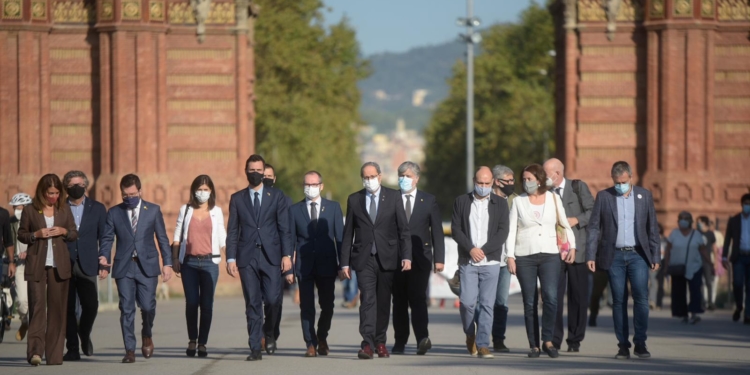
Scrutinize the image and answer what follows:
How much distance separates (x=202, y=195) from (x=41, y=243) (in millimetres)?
1910

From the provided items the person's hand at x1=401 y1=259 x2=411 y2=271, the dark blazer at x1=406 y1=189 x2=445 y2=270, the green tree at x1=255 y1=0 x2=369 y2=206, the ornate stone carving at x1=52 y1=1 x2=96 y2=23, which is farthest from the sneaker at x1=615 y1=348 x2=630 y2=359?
the green tree at x1=255 y1=0 x2=369 y2=206

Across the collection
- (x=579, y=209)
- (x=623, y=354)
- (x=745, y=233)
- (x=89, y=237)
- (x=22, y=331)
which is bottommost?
(x=22, y=331)

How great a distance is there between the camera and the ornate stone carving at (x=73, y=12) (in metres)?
36.2

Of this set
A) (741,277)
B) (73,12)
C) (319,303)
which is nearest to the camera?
(319,303)

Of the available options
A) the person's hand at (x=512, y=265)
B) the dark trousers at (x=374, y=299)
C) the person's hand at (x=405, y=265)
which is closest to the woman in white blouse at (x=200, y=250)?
the dark trousers at (x=374, y=299)

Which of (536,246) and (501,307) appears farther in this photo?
(501,307)

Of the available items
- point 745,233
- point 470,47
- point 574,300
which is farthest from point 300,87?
point 574,300

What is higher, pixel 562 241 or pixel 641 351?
pixel 562 241

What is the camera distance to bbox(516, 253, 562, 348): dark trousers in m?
18.1

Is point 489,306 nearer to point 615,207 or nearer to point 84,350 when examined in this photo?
point 615,207

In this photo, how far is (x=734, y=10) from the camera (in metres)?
36.0

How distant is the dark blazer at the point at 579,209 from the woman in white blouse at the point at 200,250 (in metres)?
4.05

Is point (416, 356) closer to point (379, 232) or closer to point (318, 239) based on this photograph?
point (379, 232)

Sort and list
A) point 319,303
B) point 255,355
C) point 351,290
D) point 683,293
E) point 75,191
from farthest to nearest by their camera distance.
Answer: point 351,290 → point 683,293 → point 319,303 → point 75,191 → point 255,355
